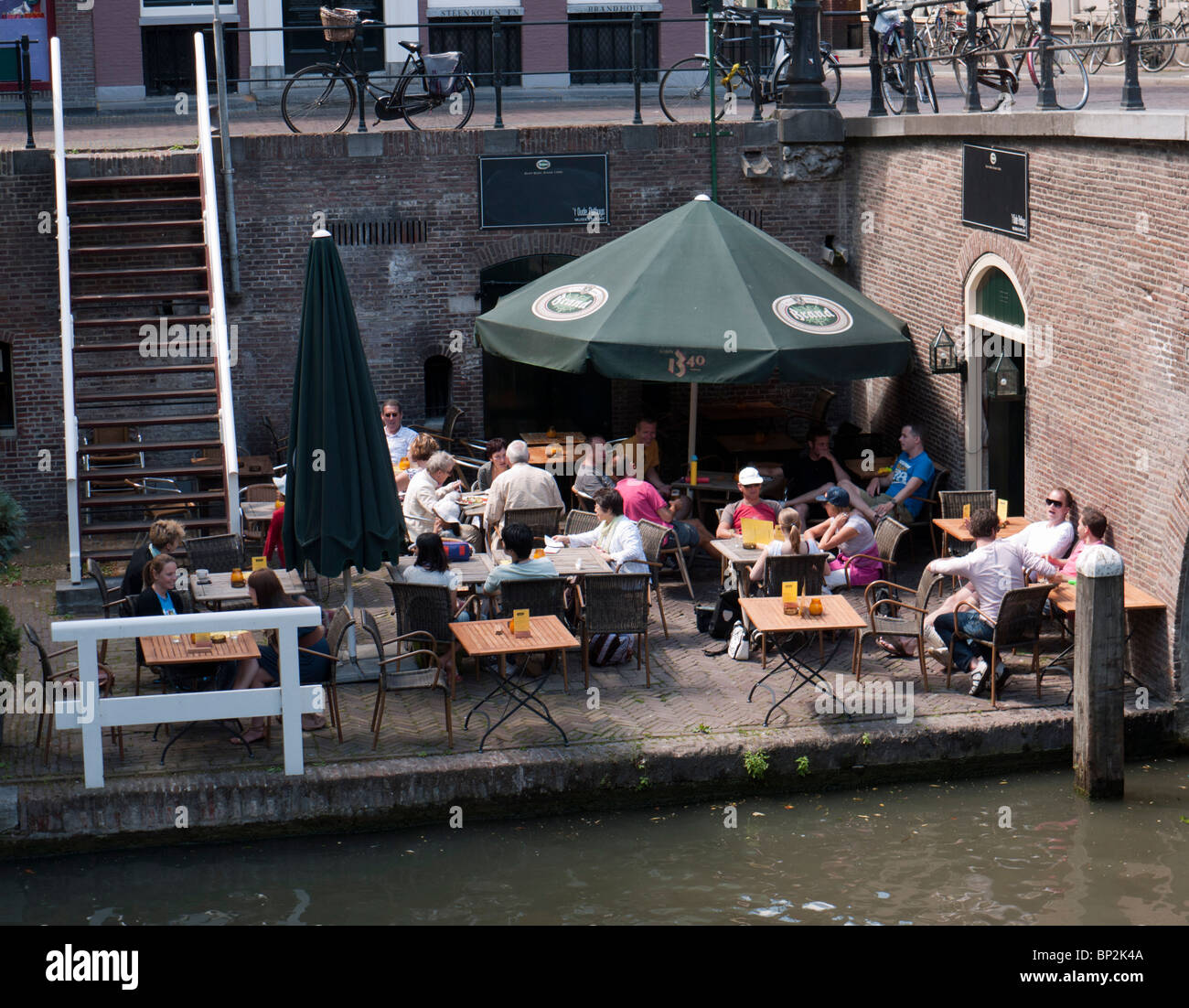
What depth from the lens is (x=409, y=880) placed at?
8.80 meters

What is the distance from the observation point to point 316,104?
17.0 m

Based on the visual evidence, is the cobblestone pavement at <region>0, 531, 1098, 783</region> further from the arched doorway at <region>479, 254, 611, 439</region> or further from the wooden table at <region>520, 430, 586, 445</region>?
the arched doorway at <region>479, 254, 611, 439</region>

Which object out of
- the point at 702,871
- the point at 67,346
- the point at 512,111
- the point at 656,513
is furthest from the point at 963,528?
the point at 512,111

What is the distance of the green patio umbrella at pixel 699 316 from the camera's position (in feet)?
41.7

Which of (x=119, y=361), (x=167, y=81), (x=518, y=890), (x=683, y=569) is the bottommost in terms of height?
(x=518, y=890)

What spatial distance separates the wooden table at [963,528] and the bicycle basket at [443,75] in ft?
24.6

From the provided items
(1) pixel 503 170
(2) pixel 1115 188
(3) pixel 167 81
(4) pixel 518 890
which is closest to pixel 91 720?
(4) pixel 518 890

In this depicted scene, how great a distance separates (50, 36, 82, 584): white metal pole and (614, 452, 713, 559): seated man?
14.9 ft

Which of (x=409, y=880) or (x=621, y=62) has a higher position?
(x=621, y=62)

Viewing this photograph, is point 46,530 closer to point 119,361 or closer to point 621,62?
point 119,361

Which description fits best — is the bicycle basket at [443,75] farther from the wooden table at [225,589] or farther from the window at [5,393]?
the wooden table at [225,589]

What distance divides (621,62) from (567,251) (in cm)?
698

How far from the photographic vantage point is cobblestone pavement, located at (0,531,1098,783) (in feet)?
31.5

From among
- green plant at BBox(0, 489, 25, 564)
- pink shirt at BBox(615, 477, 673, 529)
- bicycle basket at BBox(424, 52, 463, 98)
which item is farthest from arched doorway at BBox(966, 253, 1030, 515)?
green plant at BBox(0, 489, 25, 564)
